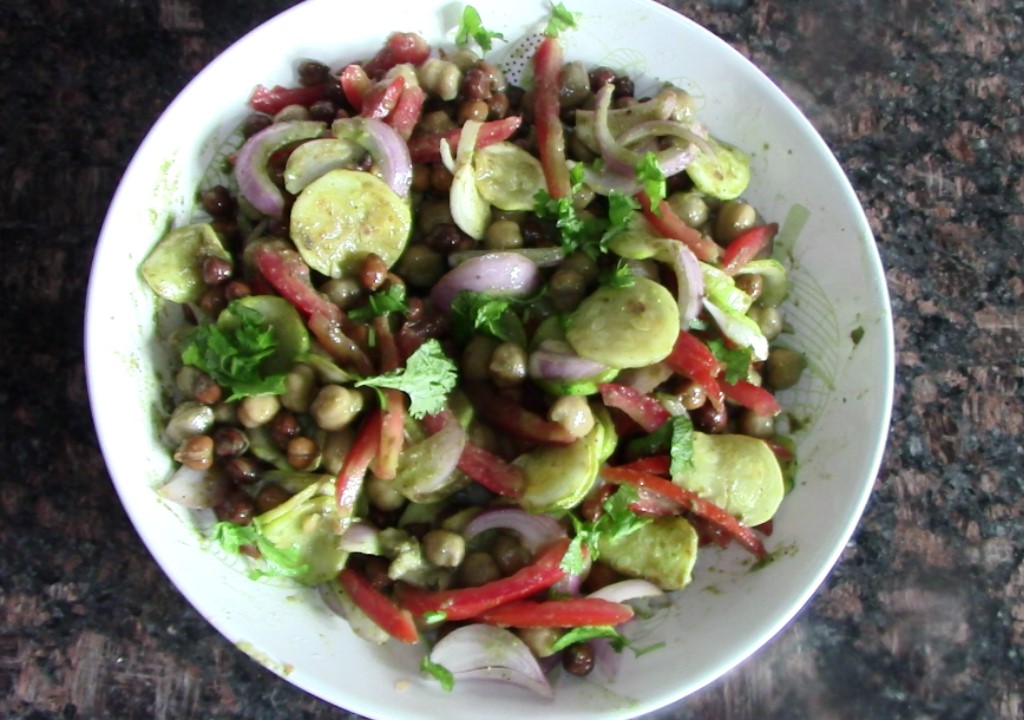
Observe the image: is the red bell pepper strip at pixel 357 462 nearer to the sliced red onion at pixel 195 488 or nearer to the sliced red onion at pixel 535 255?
the sliced red onion at pixel 195 488

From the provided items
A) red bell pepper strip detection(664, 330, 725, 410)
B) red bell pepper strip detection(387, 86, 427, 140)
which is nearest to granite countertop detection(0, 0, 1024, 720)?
red bell pepper strip detection(387, 86, 427, 140)

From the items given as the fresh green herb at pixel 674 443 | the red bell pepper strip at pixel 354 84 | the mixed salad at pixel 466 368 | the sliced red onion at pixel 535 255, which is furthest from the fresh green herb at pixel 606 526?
the red bell pepper strip at pixel 354 84

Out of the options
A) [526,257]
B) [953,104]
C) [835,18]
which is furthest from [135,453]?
[953,104]

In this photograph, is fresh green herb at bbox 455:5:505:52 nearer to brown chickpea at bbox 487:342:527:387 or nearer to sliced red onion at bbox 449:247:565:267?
sliced red onion at bbox 449:247:565:267

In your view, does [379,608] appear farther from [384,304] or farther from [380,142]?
[380,142]

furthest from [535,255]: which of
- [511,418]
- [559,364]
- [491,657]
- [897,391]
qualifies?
[897,391]

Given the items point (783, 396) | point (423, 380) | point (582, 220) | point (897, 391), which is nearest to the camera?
point (423, 380)
